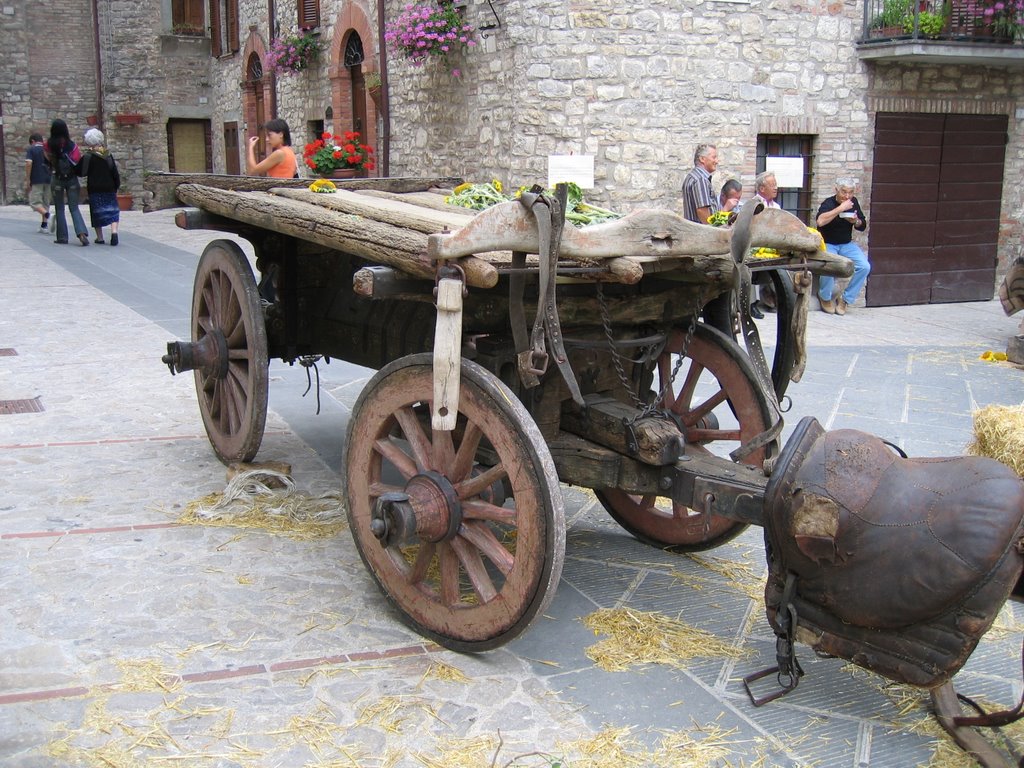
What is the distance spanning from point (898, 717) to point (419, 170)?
1173 cm

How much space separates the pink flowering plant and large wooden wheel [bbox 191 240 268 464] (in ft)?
25.9

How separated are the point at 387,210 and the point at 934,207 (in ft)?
36.0

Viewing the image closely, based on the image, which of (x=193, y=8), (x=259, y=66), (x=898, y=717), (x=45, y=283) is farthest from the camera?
(x=193, y=8)

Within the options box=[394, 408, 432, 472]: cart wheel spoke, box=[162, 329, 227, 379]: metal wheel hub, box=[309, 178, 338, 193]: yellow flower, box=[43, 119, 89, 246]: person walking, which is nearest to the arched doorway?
box=[43, 119, 89, 246]: person walking

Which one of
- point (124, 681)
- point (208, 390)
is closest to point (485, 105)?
point (208, 390)

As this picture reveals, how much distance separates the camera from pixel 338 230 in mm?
3594

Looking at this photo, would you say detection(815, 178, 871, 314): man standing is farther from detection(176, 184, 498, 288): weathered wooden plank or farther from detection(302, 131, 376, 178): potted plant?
detection(176, 184, 498, 288): weathered wooden plank

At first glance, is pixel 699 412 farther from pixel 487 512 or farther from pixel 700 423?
pixel 487 512

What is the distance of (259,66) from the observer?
2073 cm

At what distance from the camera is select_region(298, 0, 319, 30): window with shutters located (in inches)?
675

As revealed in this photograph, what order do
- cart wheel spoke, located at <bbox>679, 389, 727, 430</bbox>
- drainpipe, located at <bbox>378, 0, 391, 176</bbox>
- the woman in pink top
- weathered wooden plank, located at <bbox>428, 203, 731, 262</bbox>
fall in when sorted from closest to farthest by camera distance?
1. weathered wooden plank, located at <bbox>428, 203, 731, 262</bbox>
2. cart wheel spoke, located at <bbox>679, 389, 727, 430</bbox>
3. the woman in pink top
4. drainpipe, located at <bbox>378, 0, 391, 176</bbox>

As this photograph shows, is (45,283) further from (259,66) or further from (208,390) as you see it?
(259,66)

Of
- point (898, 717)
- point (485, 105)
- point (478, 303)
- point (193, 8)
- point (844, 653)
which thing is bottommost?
point (898, 717)

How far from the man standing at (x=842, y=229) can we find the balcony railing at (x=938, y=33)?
1.63m
